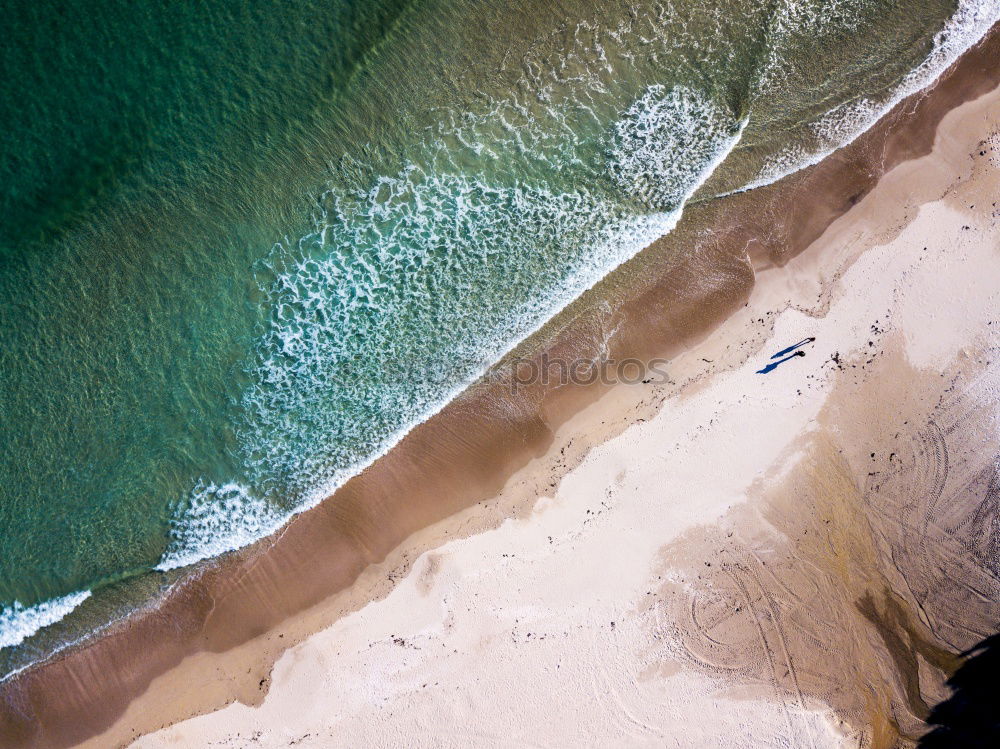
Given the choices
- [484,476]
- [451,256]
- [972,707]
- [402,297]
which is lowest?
[972,707]

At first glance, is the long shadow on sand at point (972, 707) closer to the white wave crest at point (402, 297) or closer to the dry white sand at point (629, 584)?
the dry white sand at point (629, 584)

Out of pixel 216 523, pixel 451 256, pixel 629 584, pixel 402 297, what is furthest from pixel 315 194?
pixel 629 584

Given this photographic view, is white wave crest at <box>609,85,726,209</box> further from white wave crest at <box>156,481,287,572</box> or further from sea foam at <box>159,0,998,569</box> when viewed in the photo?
white wave crest at <box>156,481,287,572</box>

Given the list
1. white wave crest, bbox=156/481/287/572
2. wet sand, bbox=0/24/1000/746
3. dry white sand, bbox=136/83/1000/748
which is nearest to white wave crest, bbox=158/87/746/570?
white wave crest, bbox=156/481/287/572

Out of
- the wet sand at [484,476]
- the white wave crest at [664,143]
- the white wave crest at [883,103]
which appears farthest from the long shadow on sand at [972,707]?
the white wave crest at [664,143]

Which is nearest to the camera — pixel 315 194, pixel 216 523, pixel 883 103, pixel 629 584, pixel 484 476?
pixel 629 584

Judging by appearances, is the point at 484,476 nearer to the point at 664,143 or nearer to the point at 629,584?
the point at 629,584
